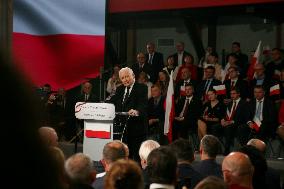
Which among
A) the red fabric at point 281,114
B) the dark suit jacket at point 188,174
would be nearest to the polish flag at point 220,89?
the red fabric at point 281,114

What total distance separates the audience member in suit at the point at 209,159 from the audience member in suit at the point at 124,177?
76.2 inches

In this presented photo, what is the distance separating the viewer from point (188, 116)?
10195 mm


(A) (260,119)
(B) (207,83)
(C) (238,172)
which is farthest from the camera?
(B) (207,83)

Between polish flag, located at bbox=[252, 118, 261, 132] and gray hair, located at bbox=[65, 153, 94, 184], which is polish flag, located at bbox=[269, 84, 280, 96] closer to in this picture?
polish flag, located at bbox=[252, 118, 261, 132]

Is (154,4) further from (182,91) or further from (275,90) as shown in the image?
(275,90)

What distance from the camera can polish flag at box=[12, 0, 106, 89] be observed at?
31.5 feet

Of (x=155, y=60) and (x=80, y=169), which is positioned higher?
(x=155, y=60)

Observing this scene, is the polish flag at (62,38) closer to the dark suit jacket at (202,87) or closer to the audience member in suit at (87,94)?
the audience member in suit at (87,94)

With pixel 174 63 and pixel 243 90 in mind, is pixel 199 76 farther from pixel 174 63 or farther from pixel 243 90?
pixel 243 90

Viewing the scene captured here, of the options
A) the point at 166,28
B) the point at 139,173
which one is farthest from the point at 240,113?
the point at 139,173

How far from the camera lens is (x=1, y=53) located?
429 mm

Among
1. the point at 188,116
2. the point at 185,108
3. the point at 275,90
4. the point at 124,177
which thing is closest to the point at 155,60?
the point at 185,108

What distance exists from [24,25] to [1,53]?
30.8 feet

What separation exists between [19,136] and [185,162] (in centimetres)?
395
